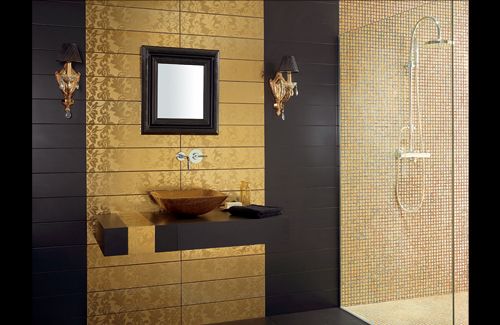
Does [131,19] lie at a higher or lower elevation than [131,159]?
higher

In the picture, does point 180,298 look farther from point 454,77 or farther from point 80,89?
point 454,77

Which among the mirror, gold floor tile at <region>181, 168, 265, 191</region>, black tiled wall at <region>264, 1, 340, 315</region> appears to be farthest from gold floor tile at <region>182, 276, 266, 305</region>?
the mirror

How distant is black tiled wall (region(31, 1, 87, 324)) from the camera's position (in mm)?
3311

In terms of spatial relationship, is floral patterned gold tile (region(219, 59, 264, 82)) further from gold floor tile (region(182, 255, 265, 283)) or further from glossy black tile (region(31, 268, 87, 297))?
glossy black tile (region(31, 268, 87, 297))

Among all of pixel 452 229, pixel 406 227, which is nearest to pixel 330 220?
pixel 406 227

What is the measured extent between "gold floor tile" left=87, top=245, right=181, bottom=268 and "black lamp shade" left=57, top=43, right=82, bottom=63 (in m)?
1.31

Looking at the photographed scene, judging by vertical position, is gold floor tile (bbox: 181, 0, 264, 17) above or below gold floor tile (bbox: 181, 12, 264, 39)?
above

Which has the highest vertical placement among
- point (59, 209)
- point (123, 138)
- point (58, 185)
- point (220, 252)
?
point (123, 138)

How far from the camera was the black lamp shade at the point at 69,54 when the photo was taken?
10.6 feet

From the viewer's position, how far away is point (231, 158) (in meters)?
3.80

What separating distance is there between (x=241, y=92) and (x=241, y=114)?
174 millimetres

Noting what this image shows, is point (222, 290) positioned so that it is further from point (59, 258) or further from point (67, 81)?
point (67, 81)

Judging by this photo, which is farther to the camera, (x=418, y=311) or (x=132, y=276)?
(x=132, y=276)

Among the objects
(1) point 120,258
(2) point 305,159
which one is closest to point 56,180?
(1) point 120,258
